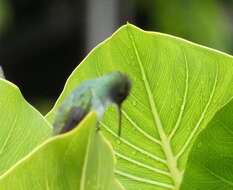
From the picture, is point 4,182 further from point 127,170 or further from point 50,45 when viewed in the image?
point 50,45

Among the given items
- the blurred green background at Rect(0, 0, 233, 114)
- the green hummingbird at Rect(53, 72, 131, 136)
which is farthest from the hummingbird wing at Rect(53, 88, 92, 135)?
the blurred green background at Rect(0, 0, 233, 114)

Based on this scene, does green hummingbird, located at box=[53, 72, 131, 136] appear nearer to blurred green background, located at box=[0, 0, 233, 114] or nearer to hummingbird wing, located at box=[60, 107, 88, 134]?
hummingbird wing, located at box=[60, 107, 88, 134]

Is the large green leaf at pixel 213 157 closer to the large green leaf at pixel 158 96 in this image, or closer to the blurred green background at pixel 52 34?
the large green leaf at pixel 158 96

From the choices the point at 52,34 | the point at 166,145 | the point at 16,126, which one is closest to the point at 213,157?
the point at 166,145

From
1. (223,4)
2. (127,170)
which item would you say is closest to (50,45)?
(223,4)

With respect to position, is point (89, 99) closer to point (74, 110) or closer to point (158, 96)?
point (74, 110)

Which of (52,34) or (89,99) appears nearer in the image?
(89,99)

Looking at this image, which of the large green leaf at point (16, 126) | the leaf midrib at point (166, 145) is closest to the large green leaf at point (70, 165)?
the large green leaf at point (16, 126)
